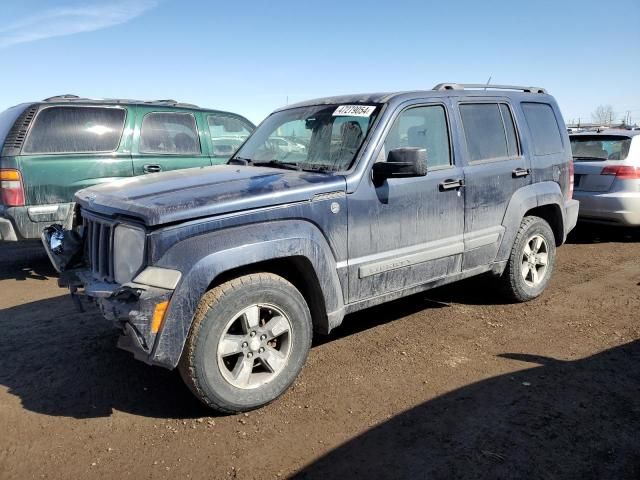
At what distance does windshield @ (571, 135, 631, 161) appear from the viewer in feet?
24.5

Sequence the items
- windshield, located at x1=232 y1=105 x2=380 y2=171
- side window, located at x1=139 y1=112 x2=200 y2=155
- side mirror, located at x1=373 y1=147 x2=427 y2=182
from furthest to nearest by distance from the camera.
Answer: side window, located at x1=139 y1=112 x2=200 y2=155 < windshield, located at x1=232 y1=105 x2=380 y2=171 < side mirror, located at x1=373 y1=147 x2=427 y2=182

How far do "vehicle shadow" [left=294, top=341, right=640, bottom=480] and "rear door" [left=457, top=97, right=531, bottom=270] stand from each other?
1288 mm

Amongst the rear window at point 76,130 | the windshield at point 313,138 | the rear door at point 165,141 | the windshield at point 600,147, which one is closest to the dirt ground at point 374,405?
the windshield at point 313,138

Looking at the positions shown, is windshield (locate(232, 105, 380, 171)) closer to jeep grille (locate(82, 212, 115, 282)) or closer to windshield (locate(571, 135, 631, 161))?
jeep grille (locate(82, 212, 115, 282))

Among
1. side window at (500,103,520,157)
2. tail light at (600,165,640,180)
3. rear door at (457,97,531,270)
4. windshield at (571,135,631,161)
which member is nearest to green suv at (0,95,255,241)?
rear door at (457,97,531,270)

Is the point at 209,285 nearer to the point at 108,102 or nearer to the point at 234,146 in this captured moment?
the point at 108,102

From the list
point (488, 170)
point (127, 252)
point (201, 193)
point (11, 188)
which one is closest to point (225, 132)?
point (11, 188)

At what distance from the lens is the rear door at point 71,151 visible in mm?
5918

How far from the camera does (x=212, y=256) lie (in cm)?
294

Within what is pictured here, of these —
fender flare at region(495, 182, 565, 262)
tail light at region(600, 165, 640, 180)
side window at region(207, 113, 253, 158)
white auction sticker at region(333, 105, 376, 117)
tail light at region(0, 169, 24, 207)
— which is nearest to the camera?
white auction sticker at region(333, 105, 376, 117)

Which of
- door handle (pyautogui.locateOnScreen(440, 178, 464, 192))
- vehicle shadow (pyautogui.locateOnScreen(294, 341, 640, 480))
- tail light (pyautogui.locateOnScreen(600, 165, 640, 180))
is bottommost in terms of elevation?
vehicle shadow (pyautogui.locateOnScreen(294, 341, 640, 480))

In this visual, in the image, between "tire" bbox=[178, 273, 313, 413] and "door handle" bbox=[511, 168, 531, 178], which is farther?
"door handle" bbox=[511, 168, 531, 178]

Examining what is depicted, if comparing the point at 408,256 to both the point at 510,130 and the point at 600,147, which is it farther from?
the point at 600,147

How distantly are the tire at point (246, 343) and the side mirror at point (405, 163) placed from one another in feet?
3.54
